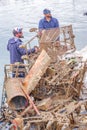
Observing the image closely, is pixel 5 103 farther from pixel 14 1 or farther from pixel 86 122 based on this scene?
pixel 14 1

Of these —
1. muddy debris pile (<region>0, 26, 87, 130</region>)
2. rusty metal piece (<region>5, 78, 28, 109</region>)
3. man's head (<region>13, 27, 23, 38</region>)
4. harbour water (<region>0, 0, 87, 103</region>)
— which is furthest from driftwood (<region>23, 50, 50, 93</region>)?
harbour water (<region>0, 0, 87, 103</region>)

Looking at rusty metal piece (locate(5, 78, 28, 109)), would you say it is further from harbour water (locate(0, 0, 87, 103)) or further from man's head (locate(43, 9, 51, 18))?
harbour water (locate(0, 0, 87, 103))

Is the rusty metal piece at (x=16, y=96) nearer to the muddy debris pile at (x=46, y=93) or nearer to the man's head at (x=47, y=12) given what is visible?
the muddy debris pile at (x=46, y=93)

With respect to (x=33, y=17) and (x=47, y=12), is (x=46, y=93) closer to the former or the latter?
(x=47, y=12)

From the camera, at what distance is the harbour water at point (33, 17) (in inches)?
759

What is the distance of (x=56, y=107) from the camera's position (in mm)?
6668

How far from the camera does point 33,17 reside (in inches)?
1060

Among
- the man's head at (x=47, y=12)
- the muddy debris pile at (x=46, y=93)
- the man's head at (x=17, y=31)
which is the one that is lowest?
the muddy debris pile at (x=46, y=93)

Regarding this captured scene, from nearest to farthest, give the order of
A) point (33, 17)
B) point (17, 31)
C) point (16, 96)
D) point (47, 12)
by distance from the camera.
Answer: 1. point (16, 96)
2. point (17, 31)
3. point (47, 12)
4. point (33, 17)

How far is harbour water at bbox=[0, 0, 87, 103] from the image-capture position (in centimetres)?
1928

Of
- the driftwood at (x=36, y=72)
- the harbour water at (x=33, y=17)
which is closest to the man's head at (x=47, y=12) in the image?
the driftwood at (x=36, y=72)

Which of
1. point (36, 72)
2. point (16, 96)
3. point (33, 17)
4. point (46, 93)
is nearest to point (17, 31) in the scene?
point (36, 72)

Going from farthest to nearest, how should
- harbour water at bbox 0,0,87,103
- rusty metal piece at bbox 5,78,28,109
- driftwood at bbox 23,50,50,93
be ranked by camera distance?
harbour water at bbox 0,0,87,103 → driftwood at bbox 23,50,50,93 → rusty metal piece at bbox 5,78,28,109

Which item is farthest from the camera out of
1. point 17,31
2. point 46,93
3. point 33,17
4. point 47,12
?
point 33,17
